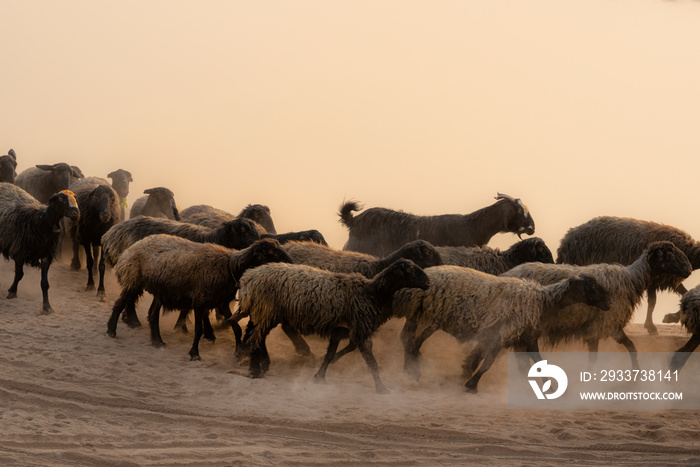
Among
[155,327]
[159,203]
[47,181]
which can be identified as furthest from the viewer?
[47,181]

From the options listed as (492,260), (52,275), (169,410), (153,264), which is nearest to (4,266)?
(52,275)

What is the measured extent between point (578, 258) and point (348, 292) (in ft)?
19.8

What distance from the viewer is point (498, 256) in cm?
1452

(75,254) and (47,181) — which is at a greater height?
(47,181)

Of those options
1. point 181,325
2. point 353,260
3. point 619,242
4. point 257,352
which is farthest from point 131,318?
point 619,242

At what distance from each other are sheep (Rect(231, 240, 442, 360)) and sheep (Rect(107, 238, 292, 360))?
2.48 feet

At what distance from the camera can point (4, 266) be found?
1748cm

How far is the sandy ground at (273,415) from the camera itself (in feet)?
30.6

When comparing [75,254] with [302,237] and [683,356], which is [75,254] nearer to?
[302,237]

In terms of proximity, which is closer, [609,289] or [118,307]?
[609,289]

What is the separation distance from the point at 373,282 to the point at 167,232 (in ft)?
14.8

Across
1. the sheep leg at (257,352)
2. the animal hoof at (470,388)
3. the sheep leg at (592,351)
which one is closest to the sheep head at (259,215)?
the sheep leg at (257,352)

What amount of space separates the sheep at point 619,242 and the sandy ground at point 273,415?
2.45m

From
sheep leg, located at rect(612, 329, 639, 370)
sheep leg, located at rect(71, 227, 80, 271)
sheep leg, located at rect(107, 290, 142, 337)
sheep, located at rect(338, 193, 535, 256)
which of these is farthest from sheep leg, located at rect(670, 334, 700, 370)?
sheep leg, located at rect(71, 227, 80, 271)
